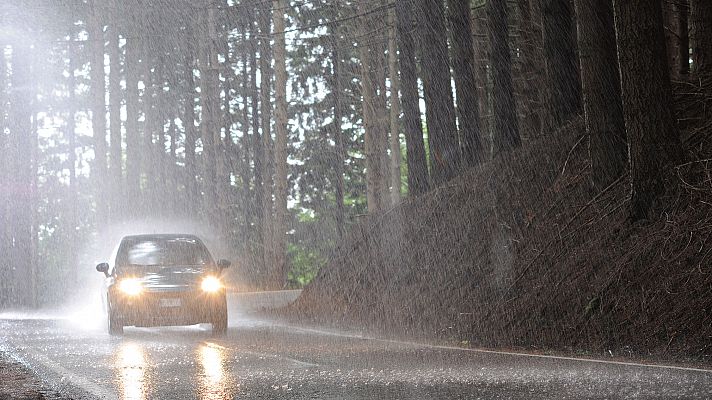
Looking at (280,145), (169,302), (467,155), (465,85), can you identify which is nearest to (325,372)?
(169,302)

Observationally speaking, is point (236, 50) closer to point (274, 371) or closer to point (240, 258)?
point (240, 258)

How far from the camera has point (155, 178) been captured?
56406mm

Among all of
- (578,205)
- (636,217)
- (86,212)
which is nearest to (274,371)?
(636,217)

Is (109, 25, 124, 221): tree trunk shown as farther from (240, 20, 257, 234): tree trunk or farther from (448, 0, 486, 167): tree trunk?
(448, 0, 486, 167): tree trunk

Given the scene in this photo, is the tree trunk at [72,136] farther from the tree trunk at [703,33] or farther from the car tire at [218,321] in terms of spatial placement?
the tree trunk at [703,33]

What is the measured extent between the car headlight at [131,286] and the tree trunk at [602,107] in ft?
25.6

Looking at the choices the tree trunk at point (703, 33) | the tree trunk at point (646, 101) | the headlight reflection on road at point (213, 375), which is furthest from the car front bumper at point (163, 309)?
the tree trunk at point (703, 33)

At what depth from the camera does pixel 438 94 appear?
82.4 ft

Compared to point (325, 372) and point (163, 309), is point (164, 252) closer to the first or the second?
point (163, 309)

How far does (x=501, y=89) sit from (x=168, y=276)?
8739mm

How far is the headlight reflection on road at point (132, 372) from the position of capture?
10.1m

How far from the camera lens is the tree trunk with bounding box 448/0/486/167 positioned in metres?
25.0

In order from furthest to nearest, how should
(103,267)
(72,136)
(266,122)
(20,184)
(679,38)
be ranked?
1. (72,136)
2. (266,122)
3. (20,184)
4. (679,38)
5. (103,267)

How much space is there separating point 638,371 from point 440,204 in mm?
11598
